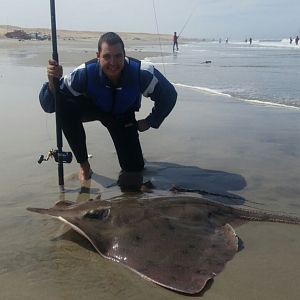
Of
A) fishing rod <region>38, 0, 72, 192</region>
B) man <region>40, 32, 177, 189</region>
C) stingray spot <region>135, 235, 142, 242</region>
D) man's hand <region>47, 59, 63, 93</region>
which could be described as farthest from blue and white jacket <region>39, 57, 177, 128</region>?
stingray spot <region>135, 235, 142, 242</region>

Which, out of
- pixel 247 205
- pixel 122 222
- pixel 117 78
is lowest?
pixel 247 205

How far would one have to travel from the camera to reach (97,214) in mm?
3145

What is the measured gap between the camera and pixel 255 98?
10.0 metres

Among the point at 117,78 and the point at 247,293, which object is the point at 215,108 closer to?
the point at 117,78

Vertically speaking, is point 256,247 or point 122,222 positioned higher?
point 122,222

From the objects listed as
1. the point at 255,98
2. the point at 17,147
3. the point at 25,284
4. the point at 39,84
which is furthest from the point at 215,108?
the point at 25,284

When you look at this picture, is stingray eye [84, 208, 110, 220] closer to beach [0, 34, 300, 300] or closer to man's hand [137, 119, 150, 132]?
beach [0, 34, 300, 300]

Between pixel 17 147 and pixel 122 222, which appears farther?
pixel 17 147

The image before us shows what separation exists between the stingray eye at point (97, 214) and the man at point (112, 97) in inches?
65.3

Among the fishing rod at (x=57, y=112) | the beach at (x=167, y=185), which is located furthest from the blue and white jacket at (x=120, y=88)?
the beach at (x=167, y=185)

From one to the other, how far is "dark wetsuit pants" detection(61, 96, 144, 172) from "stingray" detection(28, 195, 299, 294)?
5.17 ft

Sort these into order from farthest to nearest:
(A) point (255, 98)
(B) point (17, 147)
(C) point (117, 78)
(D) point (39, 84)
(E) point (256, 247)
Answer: (D) point (39, 84)
(A) point (255, 98)
(B) point (17, 147)
(C) point (117, 78)
(E) point (256, 247)

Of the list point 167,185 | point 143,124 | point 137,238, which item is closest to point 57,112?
point 143,124

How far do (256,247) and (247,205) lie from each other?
0.89 meters
